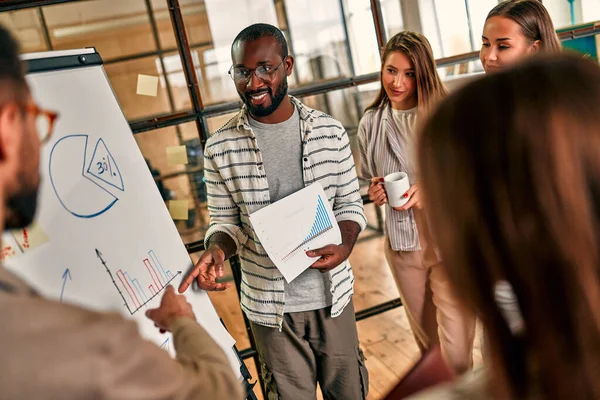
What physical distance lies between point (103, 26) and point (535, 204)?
185cm

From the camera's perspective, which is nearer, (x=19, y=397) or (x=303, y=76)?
(x=19, y=397)

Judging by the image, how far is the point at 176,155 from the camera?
209 centimetres

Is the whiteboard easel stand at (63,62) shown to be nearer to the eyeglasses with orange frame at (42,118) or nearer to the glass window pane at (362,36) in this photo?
the eyeglasses with orange frame at (42,118)

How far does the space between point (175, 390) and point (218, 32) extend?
1.67m

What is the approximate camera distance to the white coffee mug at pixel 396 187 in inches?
72.8

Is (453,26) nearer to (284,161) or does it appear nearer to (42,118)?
(284,161)

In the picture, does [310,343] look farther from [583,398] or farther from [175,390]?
[583,398]

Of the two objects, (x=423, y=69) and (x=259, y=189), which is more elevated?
(x=423, y=69)

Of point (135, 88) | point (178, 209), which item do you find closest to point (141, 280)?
point (178, 209)

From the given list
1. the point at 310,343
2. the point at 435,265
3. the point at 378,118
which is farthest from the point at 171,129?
the point at 435,265

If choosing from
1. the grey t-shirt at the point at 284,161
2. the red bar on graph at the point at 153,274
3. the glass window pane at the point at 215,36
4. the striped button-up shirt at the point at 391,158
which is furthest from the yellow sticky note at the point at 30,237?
the striped button-up shirt at the point at 391,158

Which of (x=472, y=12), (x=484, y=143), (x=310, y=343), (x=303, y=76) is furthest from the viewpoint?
(x=472, y=12)

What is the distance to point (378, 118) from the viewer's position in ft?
6.81

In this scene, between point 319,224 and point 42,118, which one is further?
point 319,224
